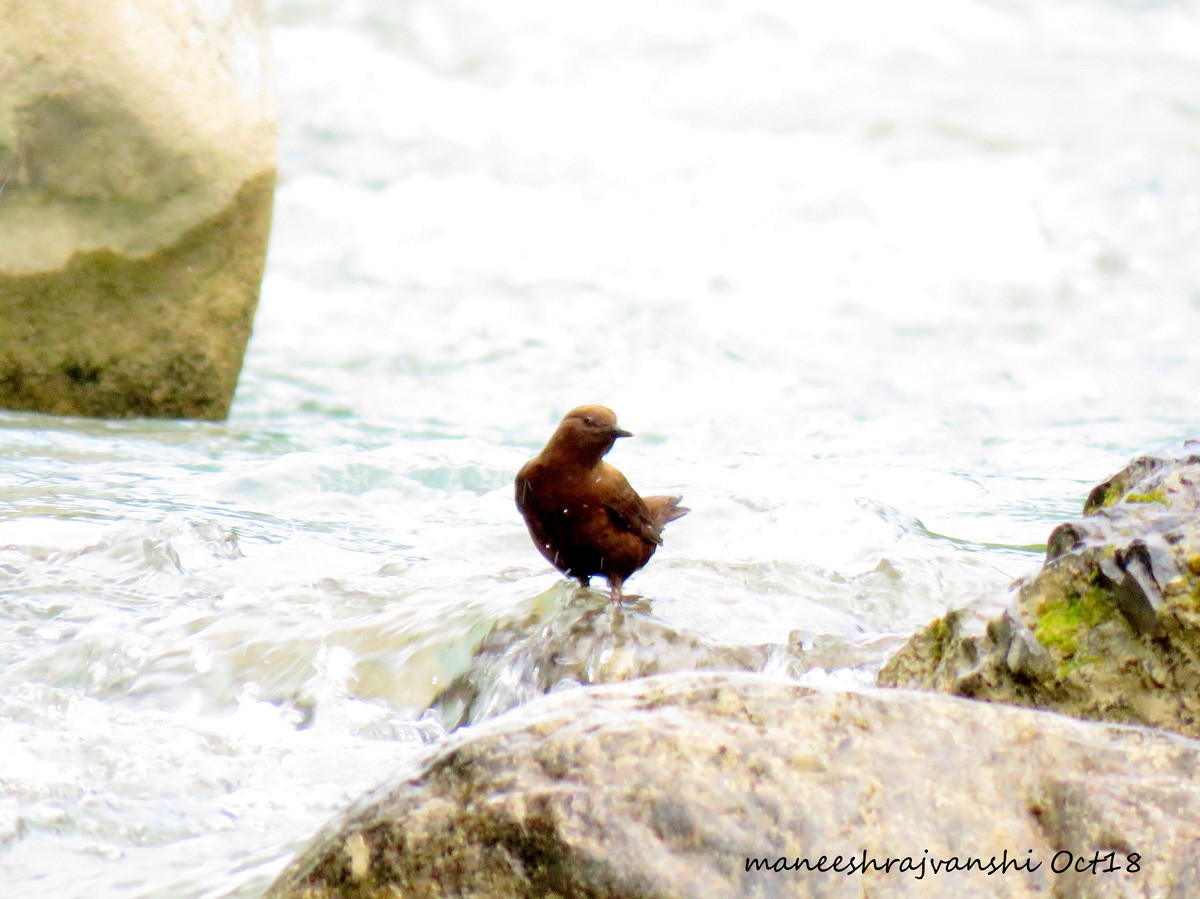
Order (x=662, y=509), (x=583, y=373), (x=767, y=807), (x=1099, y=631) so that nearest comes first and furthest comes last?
(x=767, y=807), (x=1099, y=631), (x=662, y=509), (x=583, y=373)

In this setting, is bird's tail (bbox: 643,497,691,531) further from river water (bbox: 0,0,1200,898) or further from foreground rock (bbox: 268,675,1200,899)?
foreground rock (bbox: 268,675,1200,899)

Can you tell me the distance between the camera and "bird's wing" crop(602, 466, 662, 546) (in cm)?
457

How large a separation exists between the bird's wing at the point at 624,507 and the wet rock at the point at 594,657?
357 mm

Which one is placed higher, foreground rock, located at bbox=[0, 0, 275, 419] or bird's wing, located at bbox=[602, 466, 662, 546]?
foreground rock, located at bbox=[0, 0, 275, 419]

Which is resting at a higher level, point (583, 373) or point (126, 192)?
point (126, 192)

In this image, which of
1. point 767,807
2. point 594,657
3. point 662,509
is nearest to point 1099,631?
point 767,807

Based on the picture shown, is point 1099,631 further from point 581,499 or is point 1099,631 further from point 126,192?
point 126,192

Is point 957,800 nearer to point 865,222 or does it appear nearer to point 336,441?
point 336,441

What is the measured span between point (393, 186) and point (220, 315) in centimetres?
657

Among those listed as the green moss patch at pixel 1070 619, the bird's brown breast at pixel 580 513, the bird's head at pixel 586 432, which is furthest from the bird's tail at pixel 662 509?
the green moss patch at pixel 1070 619

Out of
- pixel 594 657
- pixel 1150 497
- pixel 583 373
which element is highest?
pixel 1150 497

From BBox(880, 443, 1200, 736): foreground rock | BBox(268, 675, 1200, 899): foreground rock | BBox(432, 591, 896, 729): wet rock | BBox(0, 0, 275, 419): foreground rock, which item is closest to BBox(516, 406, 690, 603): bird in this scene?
BBox(432, 591, 896, 729): wet rock

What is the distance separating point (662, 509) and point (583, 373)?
15.3 ft

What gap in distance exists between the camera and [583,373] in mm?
9742
